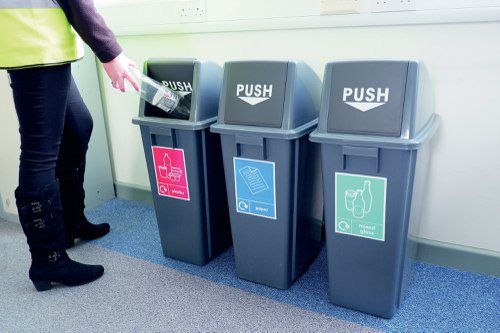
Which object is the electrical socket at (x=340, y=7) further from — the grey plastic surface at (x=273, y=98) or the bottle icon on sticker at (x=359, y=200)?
the bottle icon on sticker at (x=359, y=200)

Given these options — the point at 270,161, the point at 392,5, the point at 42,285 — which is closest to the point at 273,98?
the point at 270,161

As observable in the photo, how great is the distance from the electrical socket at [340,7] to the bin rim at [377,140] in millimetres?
504

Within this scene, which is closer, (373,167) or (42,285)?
(373,167)

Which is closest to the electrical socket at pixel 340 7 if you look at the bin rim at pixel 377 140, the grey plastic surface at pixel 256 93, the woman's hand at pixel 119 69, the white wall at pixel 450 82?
the white wall at pixel 450 82

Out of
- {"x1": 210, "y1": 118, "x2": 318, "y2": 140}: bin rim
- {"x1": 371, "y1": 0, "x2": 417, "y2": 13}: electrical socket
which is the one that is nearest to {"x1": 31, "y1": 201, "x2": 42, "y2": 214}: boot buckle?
{"x1": 210, "y1": 118, "x2": 318, "y2": 140}: bin rim

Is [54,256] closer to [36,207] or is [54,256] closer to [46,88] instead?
[36,207]

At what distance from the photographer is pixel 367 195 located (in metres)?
1.13

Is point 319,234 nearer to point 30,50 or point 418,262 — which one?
point 418,262

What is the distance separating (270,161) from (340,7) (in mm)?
626

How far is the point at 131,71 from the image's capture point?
1.29 m

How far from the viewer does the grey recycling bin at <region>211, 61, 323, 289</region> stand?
121 cm

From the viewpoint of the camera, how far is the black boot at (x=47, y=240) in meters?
1.30

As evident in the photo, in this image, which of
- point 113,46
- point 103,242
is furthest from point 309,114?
point 103,242

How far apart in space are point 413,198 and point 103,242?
130 cm
